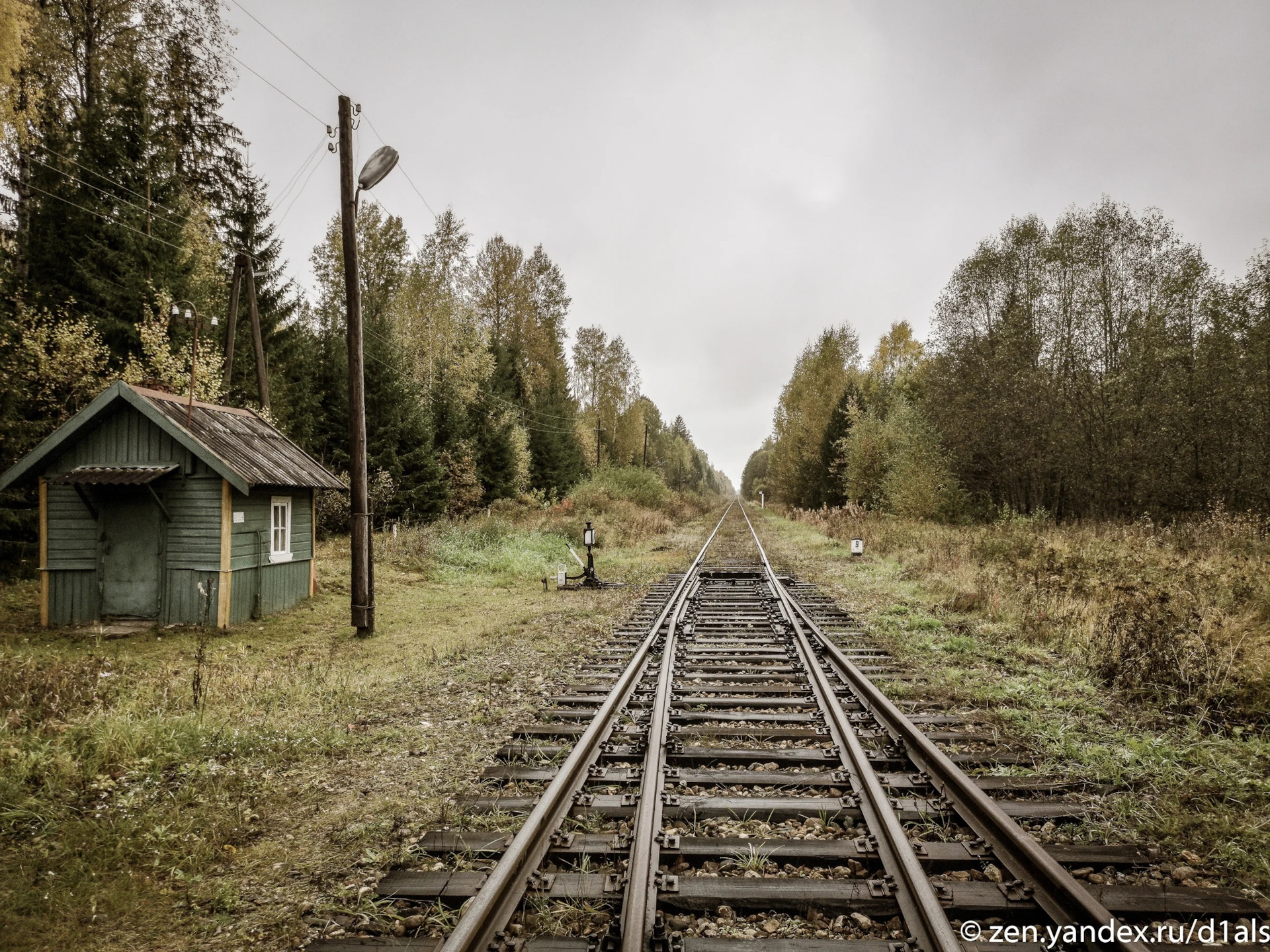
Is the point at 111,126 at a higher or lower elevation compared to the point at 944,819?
higher

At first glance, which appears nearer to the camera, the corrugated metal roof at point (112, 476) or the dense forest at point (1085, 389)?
the corrugated metal roof at point (112, 476)

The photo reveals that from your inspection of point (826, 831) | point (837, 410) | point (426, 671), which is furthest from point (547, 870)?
point (837, 410)

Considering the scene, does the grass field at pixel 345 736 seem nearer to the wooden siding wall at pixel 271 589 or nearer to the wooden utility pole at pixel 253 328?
the wooden siding wall at pixel 271 589

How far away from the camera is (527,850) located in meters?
3.00

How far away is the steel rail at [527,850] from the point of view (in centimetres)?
236

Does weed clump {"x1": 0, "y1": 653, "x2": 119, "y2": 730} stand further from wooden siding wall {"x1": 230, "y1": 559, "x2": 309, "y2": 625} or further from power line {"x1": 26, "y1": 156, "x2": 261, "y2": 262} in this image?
power line {"x1": 26, "y1": 156, "x2": 261, "y2": 262}

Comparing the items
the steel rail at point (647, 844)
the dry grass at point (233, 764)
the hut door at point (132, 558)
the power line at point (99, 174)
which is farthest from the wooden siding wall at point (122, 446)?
the steel rail at point (647, 844)

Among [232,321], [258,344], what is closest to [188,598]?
[258,344]

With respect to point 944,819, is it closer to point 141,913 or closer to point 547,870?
point 547,870

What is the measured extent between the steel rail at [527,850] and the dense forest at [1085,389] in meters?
19.2

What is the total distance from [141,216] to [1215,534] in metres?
28.2

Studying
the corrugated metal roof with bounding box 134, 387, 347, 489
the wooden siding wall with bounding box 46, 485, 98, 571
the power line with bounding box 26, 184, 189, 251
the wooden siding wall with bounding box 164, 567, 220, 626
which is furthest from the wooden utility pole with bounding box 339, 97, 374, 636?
the power line with bounding box 26, 184, 189, 251

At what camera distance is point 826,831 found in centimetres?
336

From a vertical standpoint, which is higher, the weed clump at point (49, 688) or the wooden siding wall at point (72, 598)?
the wooden siding wall at point (72, 598)
